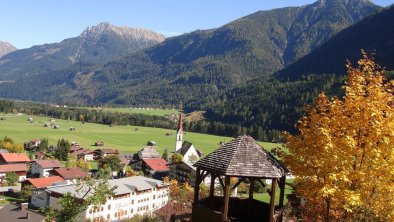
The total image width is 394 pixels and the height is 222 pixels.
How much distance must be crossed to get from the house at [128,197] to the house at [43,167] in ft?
125

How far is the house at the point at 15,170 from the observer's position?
352 feet

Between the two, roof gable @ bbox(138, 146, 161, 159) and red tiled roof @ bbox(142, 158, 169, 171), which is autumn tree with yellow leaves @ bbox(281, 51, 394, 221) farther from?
roof gable @ bbox(138, 146, 161, 159)

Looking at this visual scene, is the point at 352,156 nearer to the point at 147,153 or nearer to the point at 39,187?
the point at 39,187

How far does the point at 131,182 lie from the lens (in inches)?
3169

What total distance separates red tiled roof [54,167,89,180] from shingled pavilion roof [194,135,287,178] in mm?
88070

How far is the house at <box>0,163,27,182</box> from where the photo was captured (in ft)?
352

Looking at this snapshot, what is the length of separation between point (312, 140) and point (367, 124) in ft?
8.46

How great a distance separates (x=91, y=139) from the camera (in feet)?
653

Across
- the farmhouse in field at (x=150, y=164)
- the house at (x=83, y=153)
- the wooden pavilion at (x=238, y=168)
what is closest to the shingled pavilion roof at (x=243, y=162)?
the wooden pavilion at (x=238, y=168)

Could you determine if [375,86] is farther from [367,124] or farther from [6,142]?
[6,142]

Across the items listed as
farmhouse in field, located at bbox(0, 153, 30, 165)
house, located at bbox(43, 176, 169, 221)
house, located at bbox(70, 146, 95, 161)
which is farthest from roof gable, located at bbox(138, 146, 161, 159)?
house, located at bbox(43, 176, 169, 221)

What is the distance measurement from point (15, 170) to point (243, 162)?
105 m

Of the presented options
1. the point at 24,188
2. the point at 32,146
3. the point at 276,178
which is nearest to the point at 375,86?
the point at 276,178

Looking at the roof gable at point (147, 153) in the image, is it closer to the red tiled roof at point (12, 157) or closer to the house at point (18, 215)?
the red tiled roof at point (12, 157)
